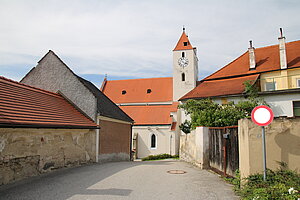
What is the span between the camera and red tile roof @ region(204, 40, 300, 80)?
82.9 ft

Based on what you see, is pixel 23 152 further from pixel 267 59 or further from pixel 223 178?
pixel 267 59

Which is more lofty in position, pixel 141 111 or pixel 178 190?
pixel 141 111

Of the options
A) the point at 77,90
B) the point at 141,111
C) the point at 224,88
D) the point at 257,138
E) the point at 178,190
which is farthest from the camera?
the point at 141,111

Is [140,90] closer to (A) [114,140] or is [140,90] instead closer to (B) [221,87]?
(B) [221,87]

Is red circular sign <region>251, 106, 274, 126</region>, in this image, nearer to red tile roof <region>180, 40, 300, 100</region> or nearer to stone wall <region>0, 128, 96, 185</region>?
stone wall <region>0, 128, 96, 185</region>

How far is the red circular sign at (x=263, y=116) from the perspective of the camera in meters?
6.08

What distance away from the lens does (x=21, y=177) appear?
877 cm

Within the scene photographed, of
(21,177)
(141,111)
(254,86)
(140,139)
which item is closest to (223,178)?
(21,177)

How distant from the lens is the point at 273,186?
18.5 ft

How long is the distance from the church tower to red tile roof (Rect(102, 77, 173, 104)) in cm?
295

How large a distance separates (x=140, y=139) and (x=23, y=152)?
28715 mm

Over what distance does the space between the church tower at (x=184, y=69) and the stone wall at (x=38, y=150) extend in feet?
93.8

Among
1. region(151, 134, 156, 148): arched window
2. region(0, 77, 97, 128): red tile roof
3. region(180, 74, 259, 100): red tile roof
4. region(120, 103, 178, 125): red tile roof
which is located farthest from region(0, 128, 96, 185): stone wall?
region(120, 103, 178, 125): red tile roof

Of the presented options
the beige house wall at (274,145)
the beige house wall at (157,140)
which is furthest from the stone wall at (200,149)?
the beige house wall at (157,140)
